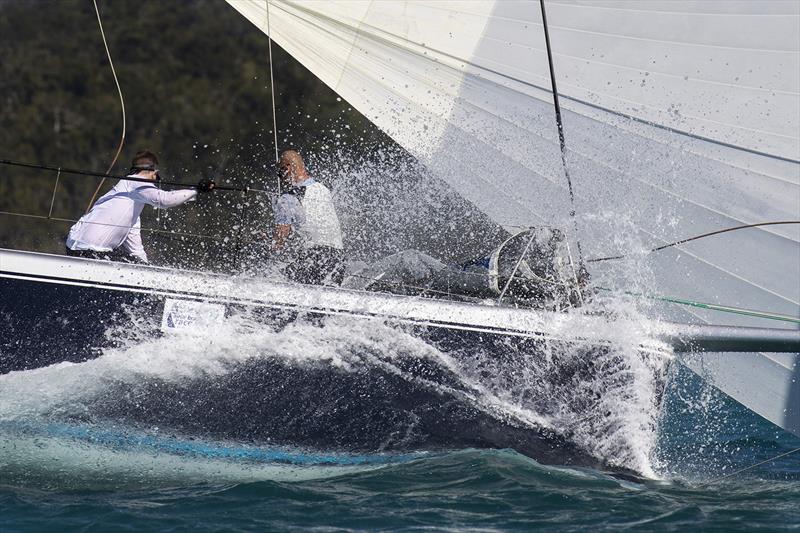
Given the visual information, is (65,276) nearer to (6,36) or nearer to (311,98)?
(311,98)

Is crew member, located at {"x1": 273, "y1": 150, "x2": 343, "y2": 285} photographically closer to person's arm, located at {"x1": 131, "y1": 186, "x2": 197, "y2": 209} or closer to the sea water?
the sea water

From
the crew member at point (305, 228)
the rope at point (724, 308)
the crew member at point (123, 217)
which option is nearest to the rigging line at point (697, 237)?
the rope at point (724, 308)

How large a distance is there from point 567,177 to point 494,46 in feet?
2.95

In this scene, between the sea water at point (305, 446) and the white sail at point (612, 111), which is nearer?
the sea water at point (305, 446)

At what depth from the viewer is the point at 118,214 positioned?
5797mm

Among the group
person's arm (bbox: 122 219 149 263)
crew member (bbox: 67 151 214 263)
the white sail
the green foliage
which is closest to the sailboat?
the white sail

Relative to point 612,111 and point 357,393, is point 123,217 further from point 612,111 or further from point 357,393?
point 612,111

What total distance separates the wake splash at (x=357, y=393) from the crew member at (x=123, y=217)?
0.59 m

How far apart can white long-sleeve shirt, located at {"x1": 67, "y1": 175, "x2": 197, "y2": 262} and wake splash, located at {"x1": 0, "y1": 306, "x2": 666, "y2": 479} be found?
25.3 inches

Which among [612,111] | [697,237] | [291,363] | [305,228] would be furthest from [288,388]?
[612,111]

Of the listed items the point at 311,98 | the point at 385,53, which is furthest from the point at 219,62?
the point at 385,53

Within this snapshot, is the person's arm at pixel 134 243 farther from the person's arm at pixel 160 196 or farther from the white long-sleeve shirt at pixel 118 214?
the person's arm at pixel 160 196

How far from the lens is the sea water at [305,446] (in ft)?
16.2

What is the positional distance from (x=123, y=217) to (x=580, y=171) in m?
2.42
